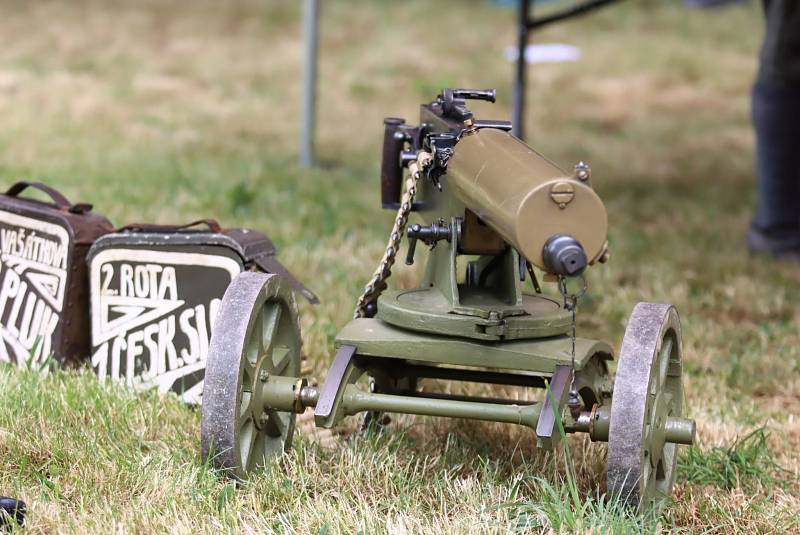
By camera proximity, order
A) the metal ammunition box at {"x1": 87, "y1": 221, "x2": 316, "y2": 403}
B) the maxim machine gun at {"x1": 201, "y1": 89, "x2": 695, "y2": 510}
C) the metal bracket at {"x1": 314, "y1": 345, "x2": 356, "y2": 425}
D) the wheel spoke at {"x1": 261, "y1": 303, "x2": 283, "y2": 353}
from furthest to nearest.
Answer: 1. the metal ammunition box at {"x1": 87, "y1": 221, "x2": 316, "y2": 403}
2. the wheel spoke at {"x1": 261, "y1": 303, "x2": 283, "y2": 353}
3. the metal bracket at {"x1": 314, "y1": 345, "x2": 356, "y2": 425}
4. the maxim machine gun at {"x1": 201, "y1": 89, "x2": 695, "y2": 510}

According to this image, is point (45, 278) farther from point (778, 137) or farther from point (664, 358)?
point (778, 137)

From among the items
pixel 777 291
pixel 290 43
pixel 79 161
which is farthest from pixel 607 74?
pixel 777 291

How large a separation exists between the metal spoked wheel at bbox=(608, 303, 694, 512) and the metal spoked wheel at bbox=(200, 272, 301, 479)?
30.7 inches

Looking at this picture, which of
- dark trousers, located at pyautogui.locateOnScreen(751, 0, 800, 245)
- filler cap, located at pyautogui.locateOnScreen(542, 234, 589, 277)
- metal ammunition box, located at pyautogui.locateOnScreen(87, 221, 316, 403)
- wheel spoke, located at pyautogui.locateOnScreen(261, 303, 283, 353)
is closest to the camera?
filler cap, located at pyautogui.locateOnScreen(542, 234, 589, 277)

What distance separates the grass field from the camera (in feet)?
7.99

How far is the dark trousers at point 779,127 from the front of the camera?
514 centimetres

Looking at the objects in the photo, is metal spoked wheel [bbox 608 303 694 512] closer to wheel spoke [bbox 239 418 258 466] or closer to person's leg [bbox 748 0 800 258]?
wheel spoke [bbox 239 418 258 466]

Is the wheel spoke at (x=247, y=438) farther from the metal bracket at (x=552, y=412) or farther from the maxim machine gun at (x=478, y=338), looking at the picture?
the metal bracket at (x=552, y=412)

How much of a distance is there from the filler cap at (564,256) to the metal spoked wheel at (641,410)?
0.34 m

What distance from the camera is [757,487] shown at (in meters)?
2.70

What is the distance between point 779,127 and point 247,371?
3.63m

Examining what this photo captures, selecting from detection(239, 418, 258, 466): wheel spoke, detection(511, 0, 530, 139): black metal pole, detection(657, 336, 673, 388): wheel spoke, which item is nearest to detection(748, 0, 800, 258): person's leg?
detection(511, 0, 530, 139): black metal pole

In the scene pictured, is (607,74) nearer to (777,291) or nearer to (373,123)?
(373,123)

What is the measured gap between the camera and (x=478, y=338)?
2445mm
